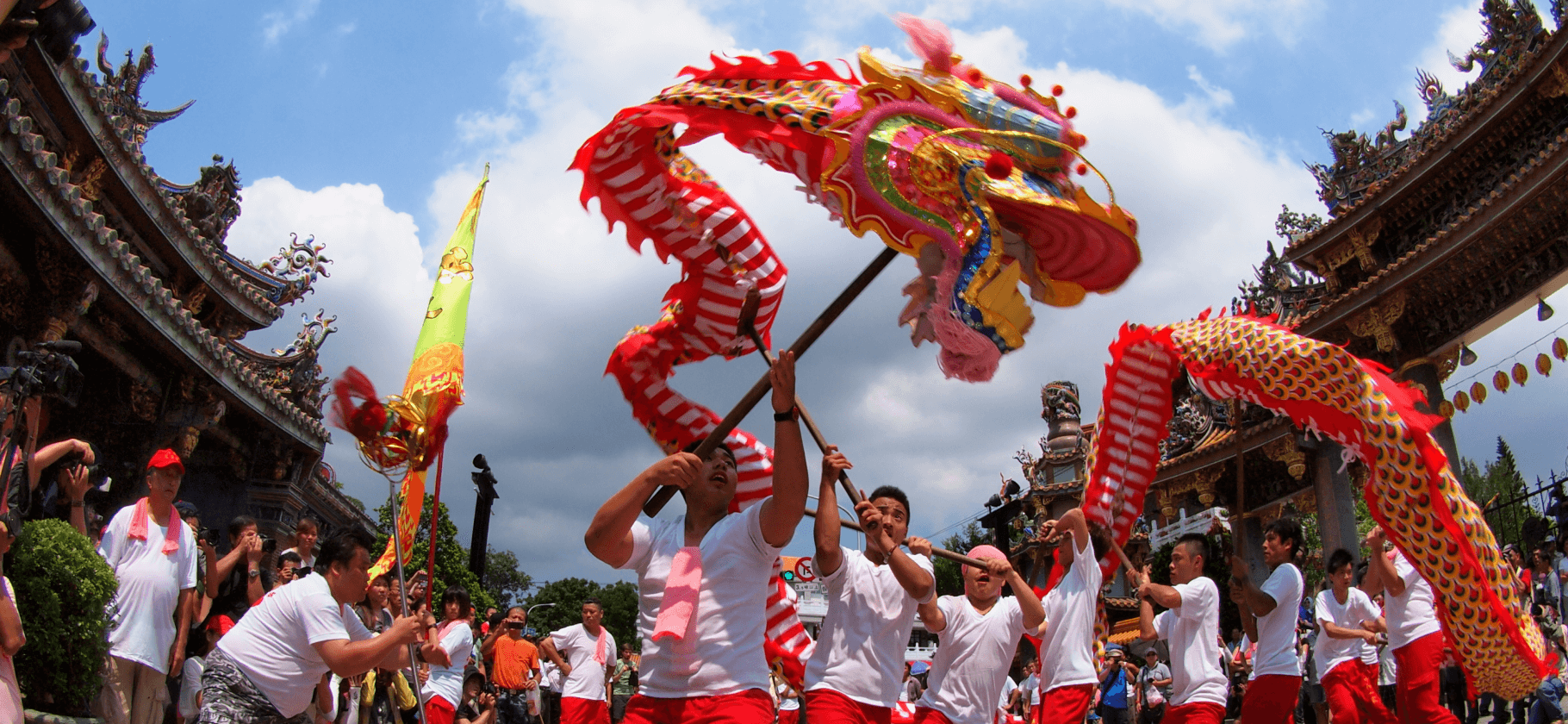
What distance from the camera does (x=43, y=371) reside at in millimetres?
4590

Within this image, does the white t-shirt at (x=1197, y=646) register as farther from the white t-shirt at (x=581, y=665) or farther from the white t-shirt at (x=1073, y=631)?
A: the white t-shirt at (x=581, y=665)

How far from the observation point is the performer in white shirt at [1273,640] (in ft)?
16.7

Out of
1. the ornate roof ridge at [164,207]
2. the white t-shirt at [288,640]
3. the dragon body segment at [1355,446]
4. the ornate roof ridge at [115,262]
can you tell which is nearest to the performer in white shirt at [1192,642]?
the dragon body segment at [1355,446]

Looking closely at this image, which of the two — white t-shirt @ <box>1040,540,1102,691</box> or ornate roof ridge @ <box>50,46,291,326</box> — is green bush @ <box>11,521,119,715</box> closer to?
white t-shirt @ <box>1040,540,1102,691</box>

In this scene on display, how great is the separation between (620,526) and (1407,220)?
14.4 meters

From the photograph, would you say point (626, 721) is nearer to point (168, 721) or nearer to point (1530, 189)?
point (168, 721)

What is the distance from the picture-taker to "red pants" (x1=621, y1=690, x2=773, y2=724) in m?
2.74

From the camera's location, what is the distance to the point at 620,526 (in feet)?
9.48

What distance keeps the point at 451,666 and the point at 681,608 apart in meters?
3.96

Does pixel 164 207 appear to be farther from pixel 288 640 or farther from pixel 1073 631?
pixel 1073 631

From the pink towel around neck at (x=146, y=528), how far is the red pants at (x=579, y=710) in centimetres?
292

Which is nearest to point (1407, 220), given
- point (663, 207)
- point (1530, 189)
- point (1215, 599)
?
point (1530, 189)

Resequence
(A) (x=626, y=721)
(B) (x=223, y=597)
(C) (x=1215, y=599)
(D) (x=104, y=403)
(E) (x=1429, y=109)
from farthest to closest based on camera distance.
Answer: (E) (x=1429, y=109) → (D) (x=104, y=403) → (B) (x=223, y=597) → (C) (x=1215, y=599) → (A) (x=626, y=721)

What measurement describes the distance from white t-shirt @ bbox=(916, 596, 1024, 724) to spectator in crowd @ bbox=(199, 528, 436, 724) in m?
2.02
